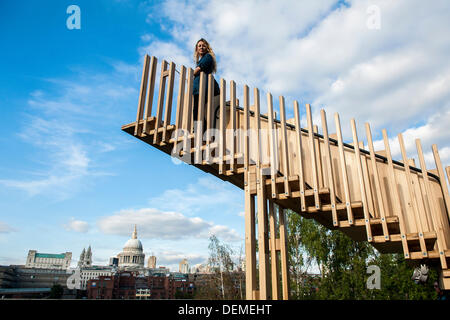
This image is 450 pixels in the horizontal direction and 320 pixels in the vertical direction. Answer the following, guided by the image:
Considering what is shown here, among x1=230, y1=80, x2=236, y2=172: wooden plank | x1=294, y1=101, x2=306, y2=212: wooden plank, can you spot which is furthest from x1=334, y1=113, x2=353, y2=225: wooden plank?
x1=230, y1=80, x2=236, y2=172: wooden plank

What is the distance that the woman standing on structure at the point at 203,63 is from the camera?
5.81m

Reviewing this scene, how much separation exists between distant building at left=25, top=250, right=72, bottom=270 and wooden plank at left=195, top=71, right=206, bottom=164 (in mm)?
210311

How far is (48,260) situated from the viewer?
192m

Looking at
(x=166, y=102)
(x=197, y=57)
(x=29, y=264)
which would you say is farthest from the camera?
(x=29, y=264)

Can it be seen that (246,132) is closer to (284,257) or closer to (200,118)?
(200,118)

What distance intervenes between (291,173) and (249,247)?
143 cm

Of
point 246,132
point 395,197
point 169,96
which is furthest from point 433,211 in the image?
point 169,96

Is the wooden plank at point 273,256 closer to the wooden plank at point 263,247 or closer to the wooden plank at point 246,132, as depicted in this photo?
the wooden plank at point 263,247

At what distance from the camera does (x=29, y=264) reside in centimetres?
18188

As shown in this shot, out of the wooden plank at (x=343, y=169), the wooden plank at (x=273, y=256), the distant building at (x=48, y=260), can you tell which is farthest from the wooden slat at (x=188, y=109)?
the distant building at (x=48, y=260)

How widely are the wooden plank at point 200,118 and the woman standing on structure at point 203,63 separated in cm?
17
